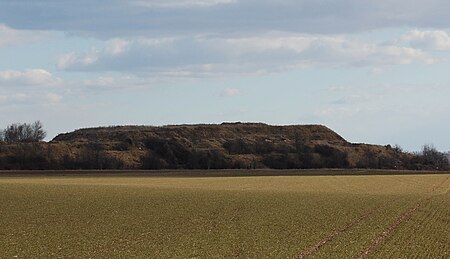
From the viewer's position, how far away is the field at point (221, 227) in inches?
1059

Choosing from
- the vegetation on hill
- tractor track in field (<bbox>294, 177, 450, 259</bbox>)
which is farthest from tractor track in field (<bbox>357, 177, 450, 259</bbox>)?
the vegetation on hill

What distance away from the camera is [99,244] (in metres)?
28.7

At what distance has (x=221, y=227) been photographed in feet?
115

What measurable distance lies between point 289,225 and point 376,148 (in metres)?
156

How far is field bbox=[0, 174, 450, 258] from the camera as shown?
88.2 ft

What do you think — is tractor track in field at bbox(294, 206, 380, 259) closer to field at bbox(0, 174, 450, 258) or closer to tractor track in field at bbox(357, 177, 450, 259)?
field at bbox(0, 174, 450, 258)

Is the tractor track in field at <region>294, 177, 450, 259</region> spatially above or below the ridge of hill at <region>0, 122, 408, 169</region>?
below

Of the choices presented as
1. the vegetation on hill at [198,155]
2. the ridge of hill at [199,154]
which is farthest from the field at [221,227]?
the ridge of hill at [199,154]

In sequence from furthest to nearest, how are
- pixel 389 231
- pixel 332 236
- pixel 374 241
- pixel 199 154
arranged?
pixel 199 154 < pixel 389 231 < pixel 332 236 < pixel 374 241

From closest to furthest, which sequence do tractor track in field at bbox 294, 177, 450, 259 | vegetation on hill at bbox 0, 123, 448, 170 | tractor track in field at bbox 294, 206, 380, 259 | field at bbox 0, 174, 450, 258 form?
1. tractor track in field at bbox 294, 206, 380, 259
2. tractor track in field at bbox 294, 177, 450, 259
3. field at bbox 0, 174, 450, 258
4. vegetation on hill at bbox 0, 123, 448, 170

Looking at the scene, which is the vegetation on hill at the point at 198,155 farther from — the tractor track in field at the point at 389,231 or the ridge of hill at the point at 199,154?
the tractor track in field at the point at 389,231

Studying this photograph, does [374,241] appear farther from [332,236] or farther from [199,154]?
[199,154]

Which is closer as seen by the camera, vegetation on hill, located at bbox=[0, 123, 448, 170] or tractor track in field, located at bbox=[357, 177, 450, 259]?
tractor track in field, located at bbox=[357, 177, 450, 259]

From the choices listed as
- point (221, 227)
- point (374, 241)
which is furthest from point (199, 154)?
point (374, 241)
